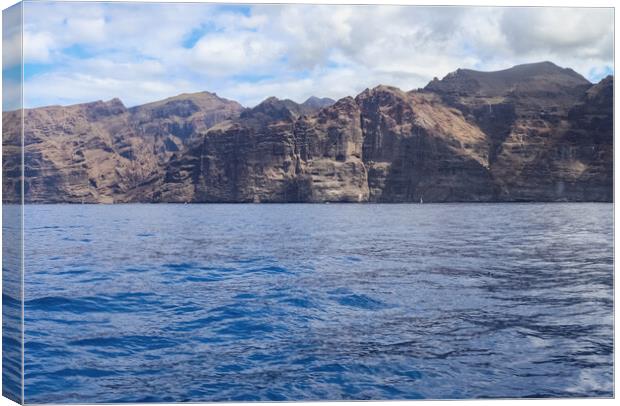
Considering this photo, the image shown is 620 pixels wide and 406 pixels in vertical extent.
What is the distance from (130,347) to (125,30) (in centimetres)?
548

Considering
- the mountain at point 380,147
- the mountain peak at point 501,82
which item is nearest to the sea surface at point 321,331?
the mountain at point 380,147

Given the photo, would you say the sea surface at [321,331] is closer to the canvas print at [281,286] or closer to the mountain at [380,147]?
the canvas print at [281,286]

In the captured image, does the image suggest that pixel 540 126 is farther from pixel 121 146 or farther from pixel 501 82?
pixel 121 146

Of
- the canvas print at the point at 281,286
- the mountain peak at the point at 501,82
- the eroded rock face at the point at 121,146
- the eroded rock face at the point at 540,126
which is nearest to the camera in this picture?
the canvas print at the point at 281,286

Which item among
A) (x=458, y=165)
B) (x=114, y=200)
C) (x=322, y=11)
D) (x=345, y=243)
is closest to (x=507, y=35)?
(x=322, y=11)

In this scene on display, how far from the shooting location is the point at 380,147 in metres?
64.2

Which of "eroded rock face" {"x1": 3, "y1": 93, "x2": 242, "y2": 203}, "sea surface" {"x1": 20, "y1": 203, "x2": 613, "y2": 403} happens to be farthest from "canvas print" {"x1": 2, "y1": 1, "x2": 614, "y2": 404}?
"eroded rock face" {"x1": 3, "y1": 93, "x2": 242, "y2": 203}

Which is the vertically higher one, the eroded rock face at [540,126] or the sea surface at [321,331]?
the eroded rock face at [540,126]

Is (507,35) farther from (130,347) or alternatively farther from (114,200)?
→ (114,200)

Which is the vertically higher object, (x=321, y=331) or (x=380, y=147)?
(x=380, y=147)

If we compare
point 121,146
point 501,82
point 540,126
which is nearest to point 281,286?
point 501,82

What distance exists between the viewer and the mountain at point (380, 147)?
2305cm

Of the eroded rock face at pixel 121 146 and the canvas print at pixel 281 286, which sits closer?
the canvas print at pixel 281 286

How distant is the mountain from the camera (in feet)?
75.6
